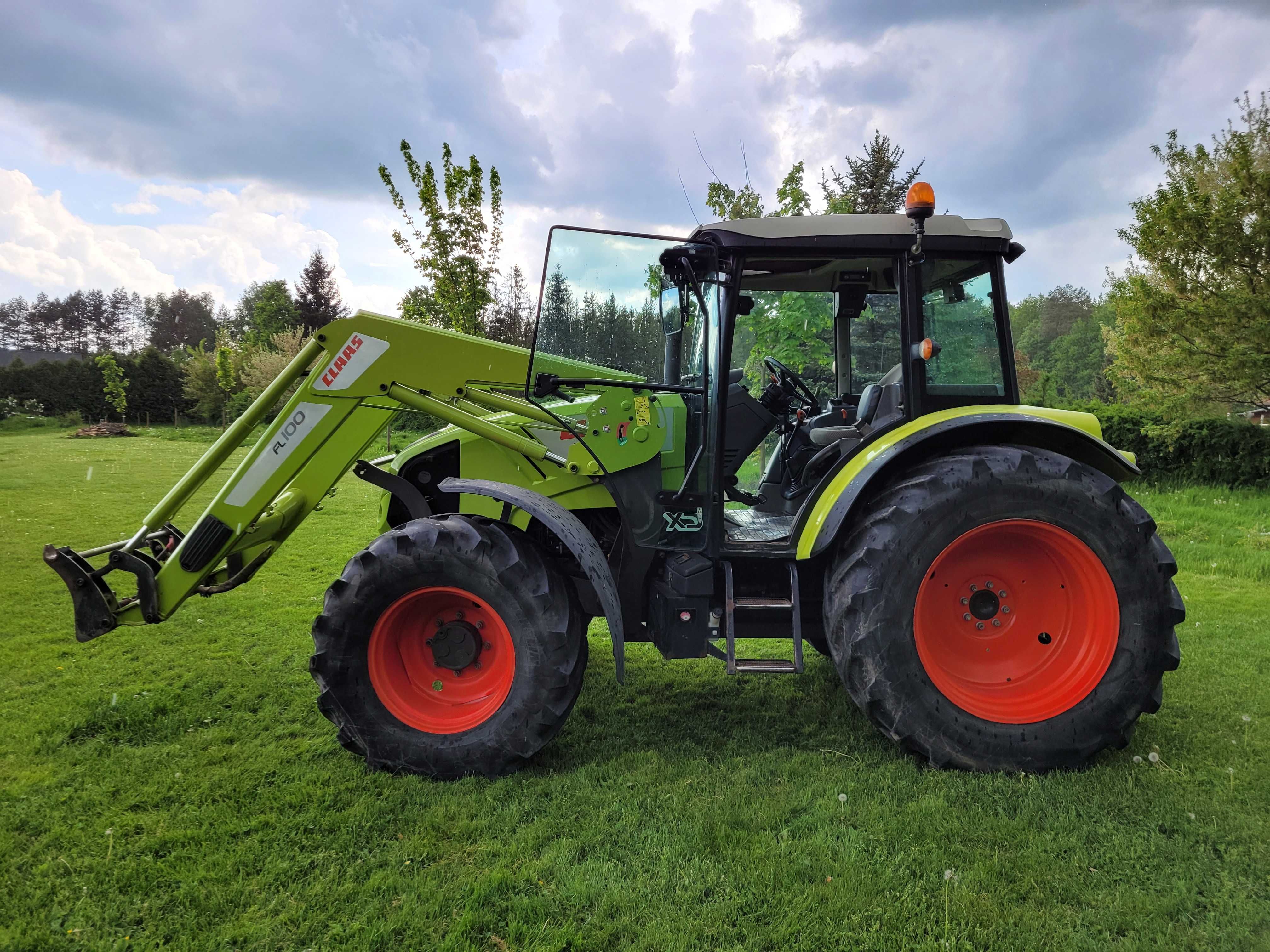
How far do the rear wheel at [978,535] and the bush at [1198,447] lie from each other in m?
8.35

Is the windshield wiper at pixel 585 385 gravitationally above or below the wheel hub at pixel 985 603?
above

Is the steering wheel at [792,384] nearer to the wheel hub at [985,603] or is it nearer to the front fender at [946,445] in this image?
the front fender at [946,445]

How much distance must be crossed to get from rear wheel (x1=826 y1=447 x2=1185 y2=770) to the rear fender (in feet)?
3.17

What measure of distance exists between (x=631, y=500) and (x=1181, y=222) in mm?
11064

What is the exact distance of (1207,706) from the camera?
390 cm

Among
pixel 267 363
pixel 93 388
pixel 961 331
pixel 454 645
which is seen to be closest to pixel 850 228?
pixel 961 331

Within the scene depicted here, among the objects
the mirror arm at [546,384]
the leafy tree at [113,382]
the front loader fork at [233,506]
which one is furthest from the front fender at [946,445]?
the leafy tree at [113,382]

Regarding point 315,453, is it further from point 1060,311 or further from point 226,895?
point 1060,311

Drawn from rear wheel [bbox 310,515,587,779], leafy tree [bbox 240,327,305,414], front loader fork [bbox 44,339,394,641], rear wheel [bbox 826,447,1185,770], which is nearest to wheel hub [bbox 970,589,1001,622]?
rear wheel [bbox 826,447,1185,770]

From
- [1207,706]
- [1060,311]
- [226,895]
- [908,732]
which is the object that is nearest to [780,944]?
[908,732]

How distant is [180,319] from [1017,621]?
7643 centimetres

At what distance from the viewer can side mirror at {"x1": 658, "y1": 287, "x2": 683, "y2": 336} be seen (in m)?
3.57

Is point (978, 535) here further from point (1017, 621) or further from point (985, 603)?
point (1017, 621)

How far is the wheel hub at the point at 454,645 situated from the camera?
3.36 metres
